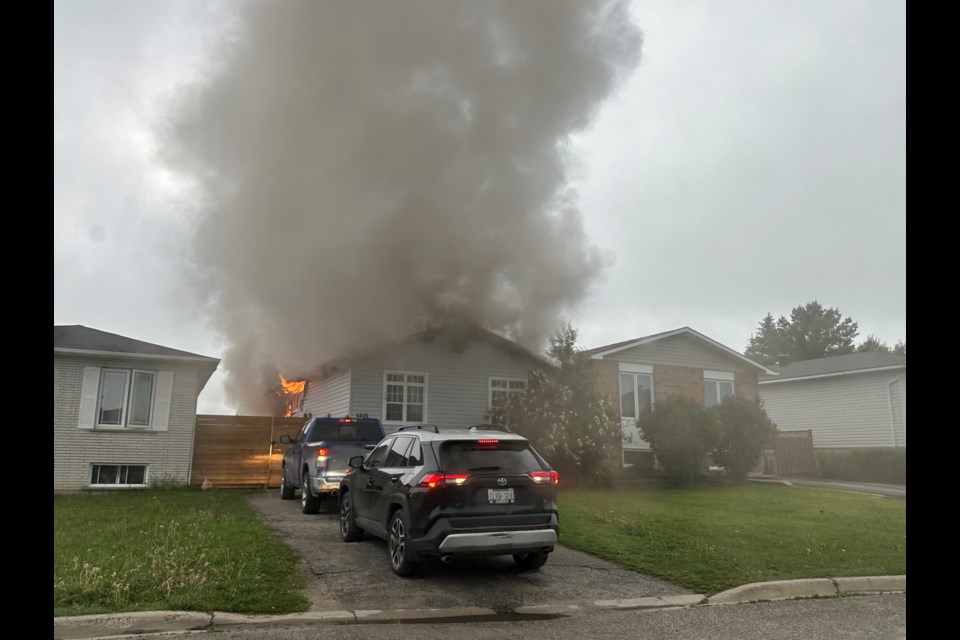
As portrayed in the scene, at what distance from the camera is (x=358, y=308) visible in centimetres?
1554

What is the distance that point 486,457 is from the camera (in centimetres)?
631

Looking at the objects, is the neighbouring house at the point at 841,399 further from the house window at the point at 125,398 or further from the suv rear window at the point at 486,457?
the house window at the point at 125,398

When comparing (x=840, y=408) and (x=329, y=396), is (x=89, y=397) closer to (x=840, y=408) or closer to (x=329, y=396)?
(x=329, y=396)

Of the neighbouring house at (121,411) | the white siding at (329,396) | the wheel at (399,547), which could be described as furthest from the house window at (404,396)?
the wheel at (399,547)

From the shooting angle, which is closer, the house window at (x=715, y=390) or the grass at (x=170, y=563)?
the grass at (x=170, y=563)

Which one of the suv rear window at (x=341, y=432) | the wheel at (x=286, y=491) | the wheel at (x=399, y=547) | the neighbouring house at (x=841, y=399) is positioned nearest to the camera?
the neighbouring house at (x=841, y=399)

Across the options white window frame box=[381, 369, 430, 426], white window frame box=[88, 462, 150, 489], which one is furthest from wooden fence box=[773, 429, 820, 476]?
white window frame box=[88, 462, 150, 489]

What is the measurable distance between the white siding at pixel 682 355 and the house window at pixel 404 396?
18.0 ft

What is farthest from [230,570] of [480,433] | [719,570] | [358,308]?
[358,308]

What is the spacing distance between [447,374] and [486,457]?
10.7 metres

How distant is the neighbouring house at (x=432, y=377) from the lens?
16031 mm

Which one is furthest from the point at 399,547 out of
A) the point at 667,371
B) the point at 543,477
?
the point at 667,371

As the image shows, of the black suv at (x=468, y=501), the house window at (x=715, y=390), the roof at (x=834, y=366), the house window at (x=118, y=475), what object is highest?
the house window at (x=715, y=390)
